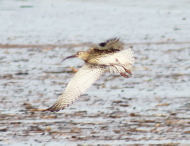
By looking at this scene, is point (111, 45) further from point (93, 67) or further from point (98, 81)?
point (98, 81)

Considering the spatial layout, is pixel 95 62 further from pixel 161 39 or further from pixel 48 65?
pixel 161 39

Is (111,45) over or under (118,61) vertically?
over

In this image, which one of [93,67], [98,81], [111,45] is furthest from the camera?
[98,81]

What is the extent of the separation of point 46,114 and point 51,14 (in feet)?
31.9

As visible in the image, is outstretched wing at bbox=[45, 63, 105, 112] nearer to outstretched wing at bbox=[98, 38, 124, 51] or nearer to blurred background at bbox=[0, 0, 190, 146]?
outstretched wing at bbox=[98, 38, 124, 51]

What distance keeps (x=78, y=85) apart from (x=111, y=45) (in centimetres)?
60

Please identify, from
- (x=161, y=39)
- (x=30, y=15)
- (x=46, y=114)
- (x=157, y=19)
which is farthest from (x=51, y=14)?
(x=46, y=114)

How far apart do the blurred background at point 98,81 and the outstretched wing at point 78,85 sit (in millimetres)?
633

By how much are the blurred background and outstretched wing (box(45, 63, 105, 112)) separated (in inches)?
24.9

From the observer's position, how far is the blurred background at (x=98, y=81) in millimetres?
7129

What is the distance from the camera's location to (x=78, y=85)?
645 cm

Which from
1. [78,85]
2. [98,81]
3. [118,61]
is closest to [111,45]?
[118,61]

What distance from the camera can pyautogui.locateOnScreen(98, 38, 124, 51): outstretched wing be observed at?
6.18 m

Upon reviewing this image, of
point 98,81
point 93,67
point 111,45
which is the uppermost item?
point 111,45
